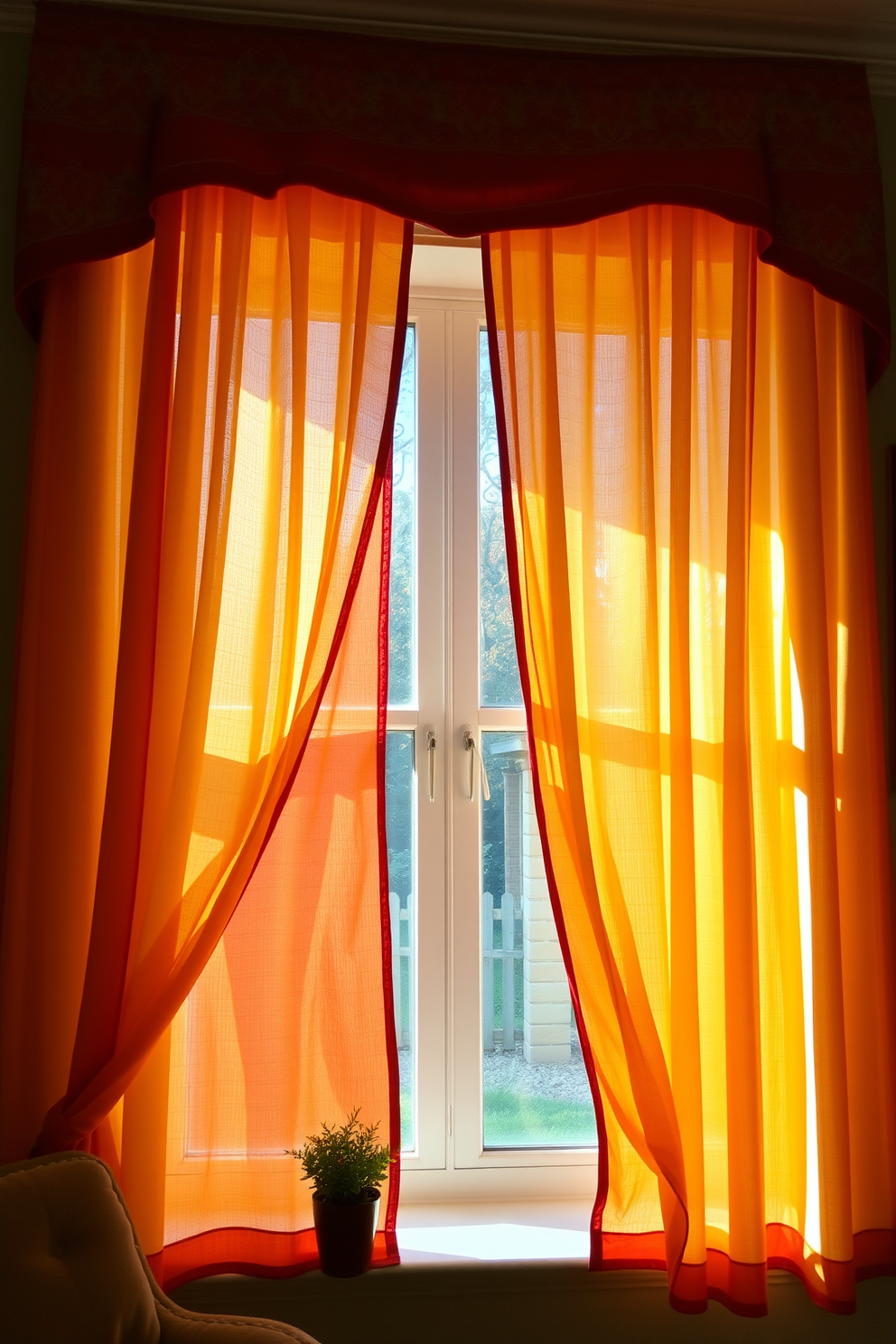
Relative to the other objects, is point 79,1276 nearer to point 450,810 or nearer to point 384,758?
point 384,758

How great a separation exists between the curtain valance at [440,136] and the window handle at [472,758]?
3.27 feet

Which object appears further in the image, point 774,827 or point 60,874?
point 774,827

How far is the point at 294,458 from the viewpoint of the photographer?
195cm

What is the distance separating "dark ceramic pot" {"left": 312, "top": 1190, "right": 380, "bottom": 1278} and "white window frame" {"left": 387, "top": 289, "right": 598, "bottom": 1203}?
383 millimetres

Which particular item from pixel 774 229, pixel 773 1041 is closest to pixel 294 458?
pixel 774 229

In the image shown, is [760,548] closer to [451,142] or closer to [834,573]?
[834,573]

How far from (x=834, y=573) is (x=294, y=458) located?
1062 mm

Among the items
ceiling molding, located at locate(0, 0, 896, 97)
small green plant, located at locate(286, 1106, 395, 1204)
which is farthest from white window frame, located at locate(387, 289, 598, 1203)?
ceiling molding, located at locate(0, 0, 896, 97)

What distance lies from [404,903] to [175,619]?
0.78 m

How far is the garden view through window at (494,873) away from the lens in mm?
2238

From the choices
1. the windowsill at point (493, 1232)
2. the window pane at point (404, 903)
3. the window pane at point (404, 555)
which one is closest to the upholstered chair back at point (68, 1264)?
the windowsill at point (493, 1232)

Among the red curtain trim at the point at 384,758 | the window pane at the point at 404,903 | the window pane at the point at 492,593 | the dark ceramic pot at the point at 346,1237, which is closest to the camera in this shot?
the dark ceramic pot at the point at 346,1237

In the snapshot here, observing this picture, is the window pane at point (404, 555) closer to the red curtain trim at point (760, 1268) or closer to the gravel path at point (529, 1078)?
the gravel path at point (529, 1078)

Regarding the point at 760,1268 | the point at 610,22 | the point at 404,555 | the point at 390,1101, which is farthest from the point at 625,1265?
the point at 610,22
